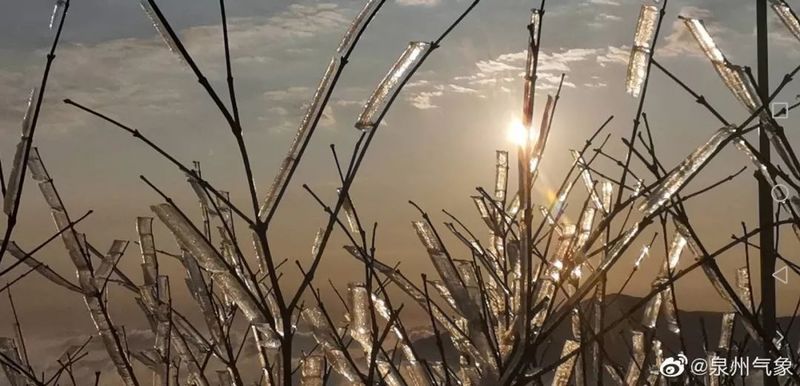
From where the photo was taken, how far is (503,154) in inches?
85.8

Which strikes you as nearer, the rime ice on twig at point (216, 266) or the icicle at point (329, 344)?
the rime ice on twig at point (216, 266)

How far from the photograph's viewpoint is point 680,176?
135 cm

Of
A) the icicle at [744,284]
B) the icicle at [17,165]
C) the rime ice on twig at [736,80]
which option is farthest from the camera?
the icicle at [744,284]

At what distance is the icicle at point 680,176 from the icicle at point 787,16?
2.01ft

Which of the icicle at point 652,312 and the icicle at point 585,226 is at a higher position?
the icicle at point 585,226

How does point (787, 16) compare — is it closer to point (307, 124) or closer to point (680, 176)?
point (680, 176)

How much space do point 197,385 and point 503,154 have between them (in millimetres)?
926

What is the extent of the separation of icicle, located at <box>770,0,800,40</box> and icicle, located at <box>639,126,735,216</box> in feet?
2.01

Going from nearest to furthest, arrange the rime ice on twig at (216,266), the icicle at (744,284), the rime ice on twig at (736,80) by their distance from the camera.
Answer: the rime ice on twig at (216,266)
the rime ice on twig at (736,80)
the icicle at (744,284)

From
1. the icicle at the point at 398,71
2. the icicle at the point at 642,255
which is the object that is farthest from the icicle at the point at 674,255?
the icicle at the point at 398,71

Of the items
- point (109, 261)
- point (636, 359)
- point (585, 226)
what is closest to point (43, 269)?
point (109, 261)

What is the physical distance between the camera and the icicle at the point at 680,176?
1.34 meters

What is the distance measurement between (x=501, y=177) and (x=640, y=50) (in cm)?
60

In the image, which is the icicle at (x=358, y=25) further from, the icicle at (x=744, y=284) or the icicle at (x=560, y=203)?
the icicle at (x=744, y=284)
